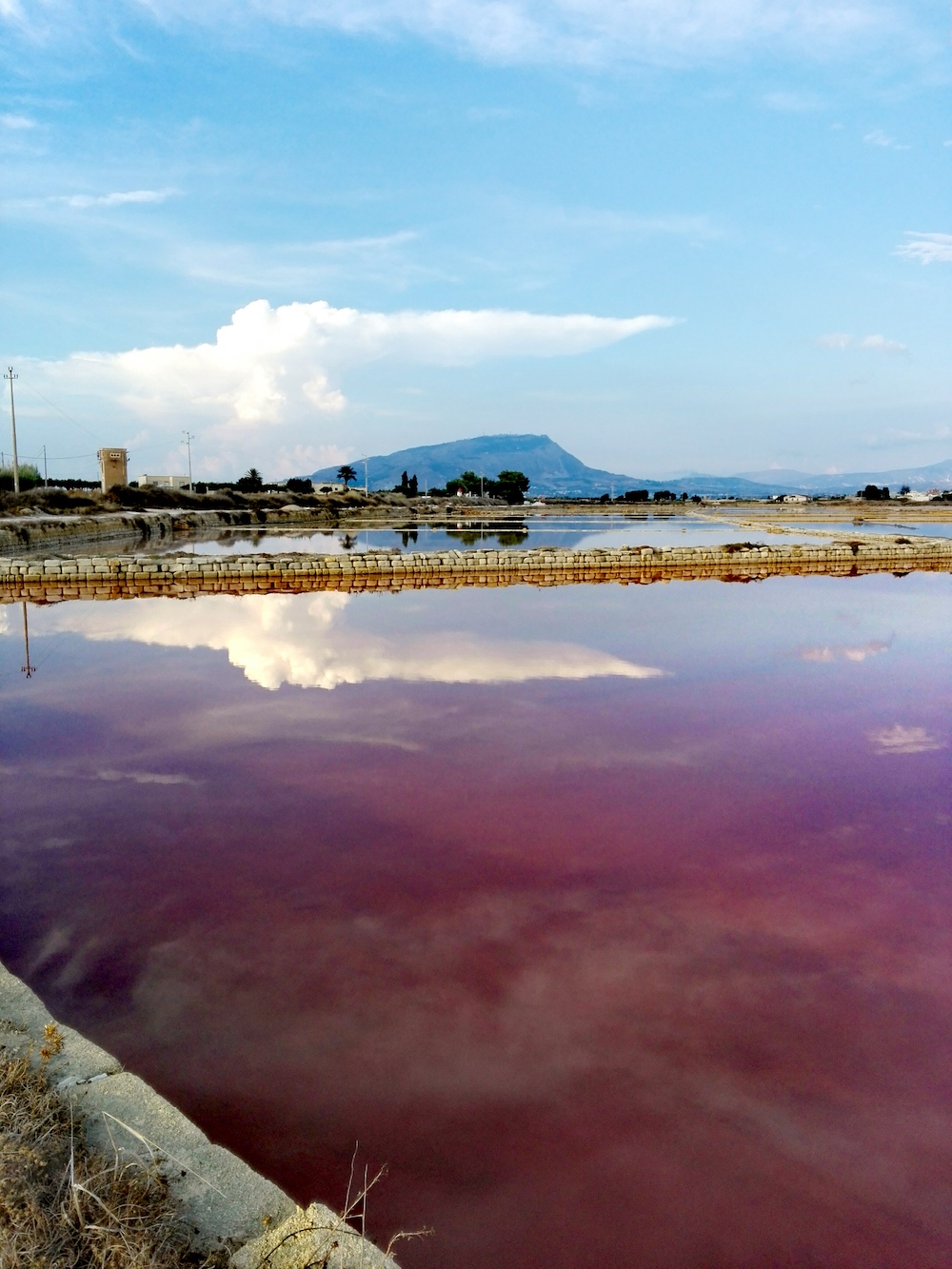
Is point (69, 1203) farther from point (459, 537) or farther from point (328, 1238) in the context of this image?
point (459, 537)

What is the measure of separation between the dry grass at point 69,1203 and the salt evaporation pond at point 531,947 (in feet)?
1.43

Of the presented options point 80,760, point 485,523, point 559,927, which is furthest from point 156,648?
point 485,523

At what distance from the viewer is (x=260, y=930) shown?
3635 millimetres

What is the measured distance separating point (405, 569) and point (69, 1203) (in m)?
16.3

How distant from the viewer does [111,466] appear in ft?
145

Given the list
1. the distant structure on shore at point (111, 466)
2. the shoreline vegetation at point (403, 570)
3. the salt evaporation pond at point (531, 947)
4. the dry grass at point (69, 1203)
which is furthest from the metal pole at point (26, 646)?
the distant structure on shore at point (111, 466)

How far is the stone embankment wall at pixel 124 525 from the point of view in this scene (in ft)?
78.2

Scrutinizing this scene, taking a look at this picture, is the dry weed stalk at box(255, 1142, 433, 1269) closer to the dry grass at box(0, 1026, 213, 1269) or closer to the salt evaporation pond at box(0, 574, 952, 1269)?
the salt evaporation pond at box(0, 574, 952, 1269)

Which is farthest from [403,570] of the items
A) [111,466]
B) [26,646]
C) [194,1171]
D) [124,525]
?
[111,466]

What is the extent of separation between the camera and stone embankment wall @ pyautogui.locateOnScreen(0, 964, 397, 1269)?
2.00 metres

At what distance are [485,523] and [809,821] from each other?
36.4m

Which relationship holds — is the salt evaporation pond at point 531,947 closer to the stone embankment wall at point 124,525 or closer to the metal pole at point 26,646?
the metal pole at point 26,646

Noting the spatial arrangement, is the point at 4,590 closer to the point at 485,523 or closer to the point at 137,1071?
the point at 137,1071

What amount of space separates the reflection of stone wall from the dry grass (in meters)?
13.5
